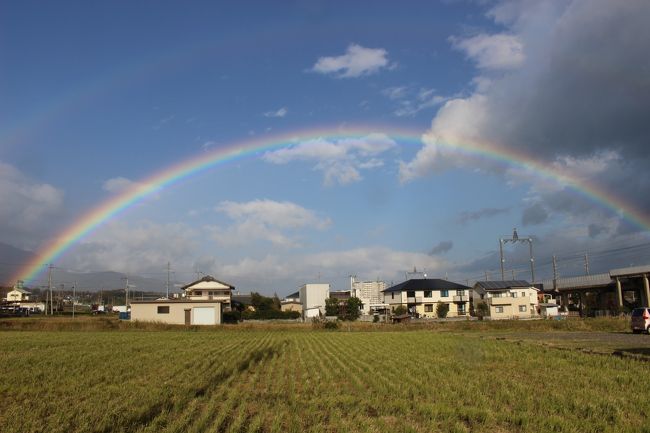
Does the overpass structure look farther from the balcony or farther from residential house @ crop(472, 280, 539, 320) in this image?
the balcony

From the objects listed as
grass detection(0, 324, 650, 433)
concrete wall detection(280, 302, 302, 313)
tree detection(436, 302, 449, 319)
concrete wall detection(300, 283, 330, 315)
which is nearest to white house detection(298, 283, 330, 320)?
concrete wall detection(300, 283, 330, 315)

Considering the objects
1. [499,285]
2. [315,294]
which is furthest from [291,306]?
[499,285]

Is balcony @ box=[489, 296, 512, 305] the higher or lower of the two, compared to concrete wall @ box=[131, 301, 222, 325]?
lower

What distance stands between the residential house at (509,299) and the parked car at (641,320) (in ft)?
116

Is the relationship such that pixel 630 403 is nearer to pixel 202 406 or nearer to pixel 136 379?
pixel 202 406

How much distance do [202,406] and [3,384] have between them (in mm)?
5951

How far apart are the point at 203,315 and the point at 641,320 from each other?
3870cm

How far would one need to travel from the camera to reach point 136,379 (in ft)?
43.3

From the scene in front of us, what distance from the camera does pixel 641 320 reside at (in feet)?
94.5

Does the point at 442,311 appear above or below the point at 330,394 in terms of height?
below

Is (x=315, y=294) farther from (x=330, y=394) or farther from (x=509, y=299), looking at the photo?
(x=330, y=394)

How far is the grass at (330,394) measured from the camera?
8.09 meters

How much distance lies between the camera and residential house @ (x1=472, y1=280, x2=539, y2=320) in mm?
66062

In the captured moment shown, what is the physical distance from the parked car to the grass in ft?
46.8
